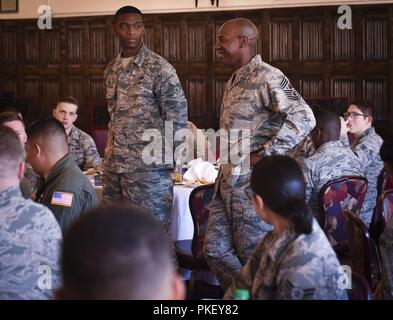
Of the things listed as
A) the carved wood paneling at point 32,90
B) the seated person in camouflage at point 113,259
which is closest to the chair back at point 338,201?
the seated person in camouflage at point 113,259

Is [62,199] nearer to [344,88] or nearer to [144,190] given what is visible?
[144,190]

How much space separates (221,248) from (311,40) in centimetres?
760

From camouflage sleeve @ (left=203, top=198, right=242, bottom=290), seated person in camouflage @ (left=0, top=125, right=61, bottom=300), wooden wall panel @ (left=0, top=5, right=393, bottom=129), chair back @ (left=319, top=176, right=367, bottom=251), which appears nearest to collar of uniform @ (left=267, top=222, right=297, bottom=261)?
seated person in camouflage @ (left=0, top=125, right=61, bottom=300)

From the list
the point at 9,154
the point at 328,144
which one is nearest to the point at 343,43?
the point at 328,144

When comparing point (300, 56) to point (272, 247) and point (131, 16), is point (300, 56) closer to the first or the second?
point (131, 16)

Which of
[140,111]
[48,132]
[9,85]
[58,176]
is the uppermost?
[9,85]

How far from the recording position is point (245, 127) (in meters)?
3.77

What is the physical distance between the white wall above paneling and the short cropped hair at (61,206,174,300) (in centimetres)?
969

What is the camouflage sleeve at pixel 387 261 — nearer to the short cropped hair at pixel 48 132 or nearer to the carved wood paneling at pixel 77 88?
the short cropped hair at pixel 48 132

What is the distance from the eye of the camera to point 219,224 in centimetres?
376

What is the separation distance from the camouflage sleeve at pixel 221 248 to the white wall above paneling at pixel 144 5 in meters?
7.55

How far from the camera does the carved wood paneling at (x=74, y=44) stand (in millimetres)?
11898

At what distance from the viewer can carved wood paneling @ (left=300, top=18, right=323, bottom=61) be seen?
35.4 ft
